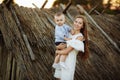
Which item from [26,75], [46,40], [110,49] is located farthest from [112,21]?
[26,75]

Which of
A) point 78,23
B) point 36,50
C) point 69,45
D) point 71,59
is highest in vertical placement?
point 78,23

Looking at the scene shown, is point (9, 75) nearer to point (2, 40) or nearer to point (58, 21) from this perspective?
point (2, 40)

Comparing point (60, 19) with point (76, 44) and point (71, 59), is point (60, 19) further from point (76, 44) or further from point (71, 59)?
point (71, 59)

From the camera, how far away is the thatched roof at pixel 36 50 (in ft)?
23.2

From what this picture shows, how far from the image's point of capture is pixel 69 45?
5.02 meters

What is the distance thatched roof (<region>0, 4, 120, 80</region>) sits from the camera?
707 cm

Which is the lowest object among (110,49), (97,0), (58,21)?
(97,0)

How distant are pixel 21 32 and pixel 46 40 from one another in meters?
0.62

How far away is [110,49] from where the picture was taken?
8805mm

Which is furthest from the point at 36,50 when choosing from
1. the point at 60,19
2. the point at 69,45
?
the point at 69,45

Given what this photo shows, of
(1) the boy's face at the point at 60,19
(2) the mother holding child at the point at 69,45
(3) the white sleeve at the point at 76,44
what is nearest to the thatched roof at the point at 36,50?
(2) the mother holding child at the point at 69,45

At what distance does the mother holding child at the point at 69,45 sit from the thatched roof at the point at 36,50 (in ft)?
5.54

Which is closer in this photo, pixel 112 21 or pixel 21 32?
pixel 21 32

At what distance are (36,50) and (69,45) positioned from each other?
258 centimetres
